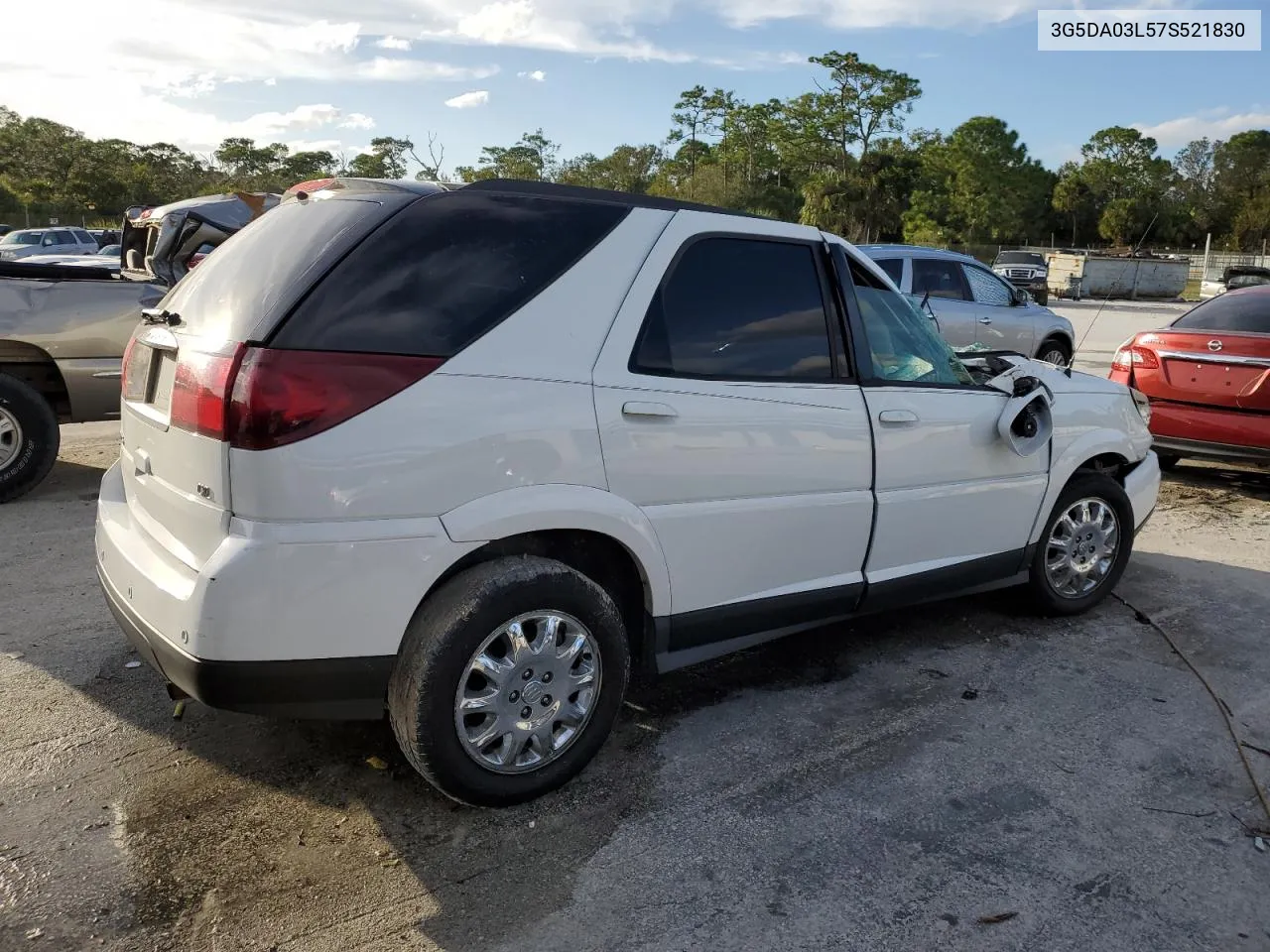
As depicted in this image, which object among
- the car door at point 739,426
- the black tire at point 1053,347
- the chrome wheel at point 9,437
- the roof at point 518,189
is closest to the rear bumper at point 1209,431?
the car door at point 739,426

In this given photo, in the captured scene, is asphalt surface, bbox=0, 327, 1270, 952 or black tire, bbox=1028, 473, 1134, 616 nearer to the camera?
asphalt surface, bbox=0, 327, 1270, 952

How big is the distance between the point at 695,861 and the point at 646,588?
846mm

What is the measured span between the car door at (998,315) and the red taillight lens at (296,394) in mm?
10314

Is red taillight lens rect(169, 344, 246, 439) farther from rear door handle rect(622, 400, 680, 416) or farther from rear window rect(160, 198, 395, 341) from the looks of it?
rear door handle rect(622, 400, 680, 416)

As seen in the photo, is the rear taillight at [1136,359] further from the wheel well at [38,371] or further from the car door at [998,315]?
the wheel well at [38,371]

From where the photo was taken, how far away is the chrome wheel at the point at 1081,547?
4684 millimetres

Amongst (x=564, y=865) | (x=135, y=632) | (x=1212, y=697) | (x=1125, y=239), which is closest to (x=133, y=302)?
(x=135, y=632)

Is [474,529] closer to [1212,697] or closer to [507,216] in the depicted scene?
[507,216]

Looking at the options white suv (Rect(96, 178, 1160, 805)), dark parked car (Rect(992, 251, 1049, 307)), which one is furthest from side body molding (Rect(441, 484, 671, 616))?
dark parked car (Rect(992, 251, 1049, 307))

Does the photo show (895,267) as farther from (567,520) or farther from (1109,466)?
(567,520)

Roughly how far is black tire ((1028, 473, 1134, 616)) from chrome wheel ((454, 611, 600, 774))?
255cm

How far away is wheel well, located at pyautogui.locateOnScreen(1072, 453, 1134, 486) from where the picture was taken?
4836mm

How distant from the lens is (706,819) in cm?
300

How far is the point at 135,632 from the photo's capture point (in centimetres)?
288
